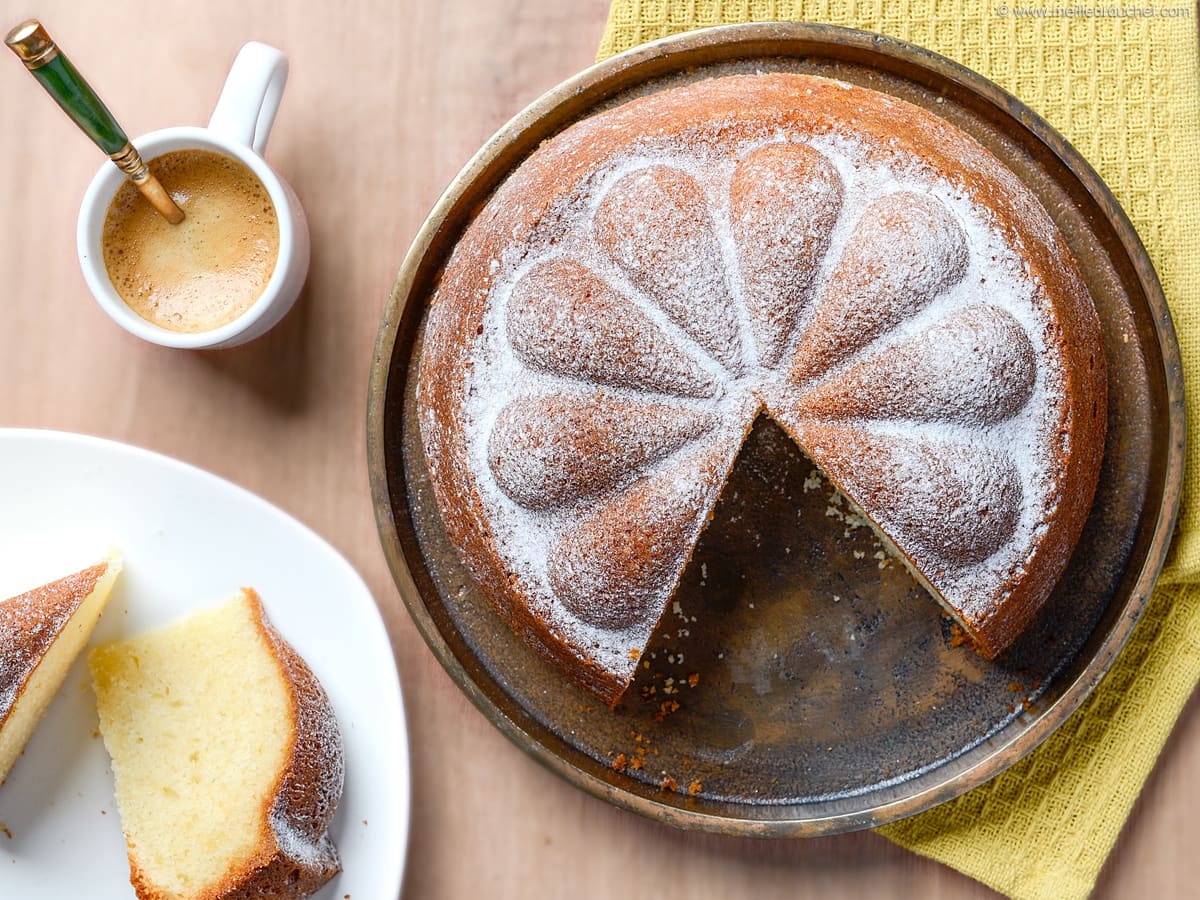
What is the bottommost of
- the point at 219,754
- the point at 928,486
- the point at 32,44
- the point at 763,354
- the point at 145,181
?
the point at 928,486

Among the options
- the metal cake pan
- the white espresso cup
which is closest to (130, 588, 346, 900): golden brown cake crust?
the metal cake pan

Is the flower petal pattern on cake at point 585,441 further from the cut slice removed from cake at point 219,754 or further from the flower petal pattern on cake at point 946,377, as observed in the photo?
the cut slice removed from cake at point 219,754

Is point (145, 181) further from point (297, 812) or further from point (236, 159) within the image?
point (297, 812)

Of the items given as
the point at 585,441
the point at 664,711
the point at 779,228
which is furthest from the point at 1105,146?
the point at 664,711

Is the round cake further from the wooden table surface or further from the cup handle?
the cup handle

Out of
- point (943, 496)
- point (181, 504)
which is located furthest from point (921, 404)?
point (181, 504)

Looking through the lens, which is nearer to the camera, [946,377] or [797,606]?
[946,377]
